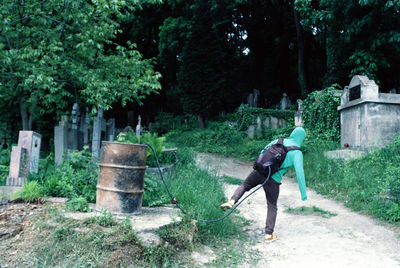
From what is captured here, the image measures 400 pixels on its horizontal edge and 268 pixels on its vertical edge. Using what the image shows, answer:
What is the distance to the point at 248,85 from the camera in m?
24.0

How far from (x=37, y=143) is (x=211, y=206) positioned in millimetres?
2867

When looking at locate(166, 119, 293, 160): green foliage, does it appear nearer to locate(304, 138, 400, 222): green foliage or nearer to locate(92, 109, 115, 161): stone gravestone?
locate(304, 138, 400, 222): green foliage

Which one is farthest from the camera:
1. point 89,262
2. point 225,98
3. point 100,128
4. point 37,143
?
point 225,98

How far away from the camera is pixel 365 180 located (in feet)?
25.4

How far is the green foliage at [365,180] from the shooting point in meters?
6.47

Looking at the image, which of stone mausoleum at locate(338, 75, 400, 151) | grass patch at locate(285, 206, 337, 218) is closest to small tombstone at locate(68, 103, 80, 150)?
grass patch at locate(285, 206, 337, 218)

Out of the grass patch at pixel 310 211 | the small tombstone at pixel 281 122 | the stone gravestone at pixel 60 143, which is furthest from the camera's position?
the small tombstone at pixel 281 122

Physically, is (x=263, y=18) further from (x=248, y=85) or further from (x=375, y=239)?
(x=375, y=239)

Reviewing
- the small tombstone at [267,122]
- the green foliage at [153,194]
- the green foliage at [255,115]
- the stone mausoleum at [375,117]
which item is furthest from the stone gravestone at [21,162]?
the small tombstone at [267,122]

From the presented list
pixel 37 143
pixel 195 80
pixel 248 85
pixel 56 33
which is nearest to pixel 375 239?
pixel 37 143

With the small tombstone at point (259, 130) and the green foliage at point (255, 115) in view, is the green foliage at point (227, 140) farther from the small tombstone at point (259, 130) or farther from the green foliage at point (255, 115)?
the green foliage at point (255, 115)

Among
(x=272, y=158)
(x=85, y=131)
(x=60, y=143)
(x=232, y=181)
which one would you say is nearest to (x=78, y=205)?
(x=272, y=158)

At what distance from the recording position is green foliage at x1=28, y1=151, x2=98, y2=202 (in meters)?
5.20

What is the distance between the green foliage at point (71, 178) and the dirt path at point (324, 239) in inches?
97.0
